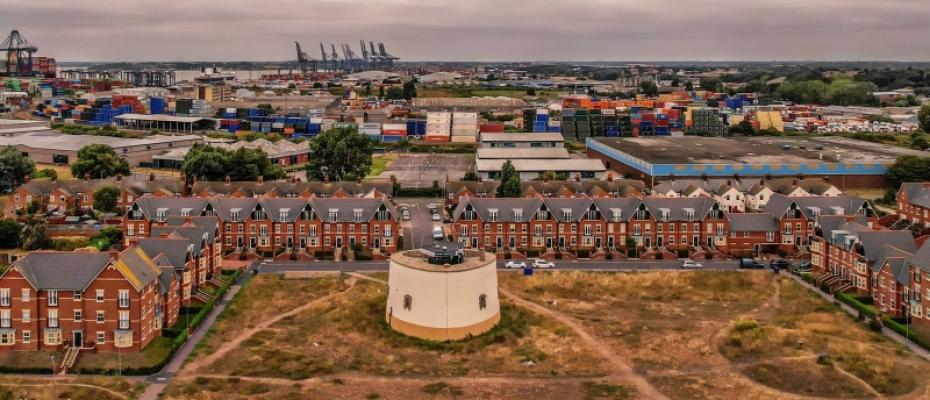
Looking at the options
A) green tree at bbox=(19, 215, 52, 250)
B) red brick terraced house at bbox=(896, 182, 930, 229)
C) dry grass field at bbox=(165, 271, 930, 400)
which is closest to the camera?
dry grass field at bbox=(165, 271, 930, 400)

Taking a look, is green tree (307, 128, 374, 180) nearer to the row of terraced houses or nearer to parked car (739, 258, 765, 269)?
parked car (739, 258, 765, 269)

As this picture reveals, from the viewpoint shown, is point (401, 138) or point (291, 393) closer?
point (291, 393)

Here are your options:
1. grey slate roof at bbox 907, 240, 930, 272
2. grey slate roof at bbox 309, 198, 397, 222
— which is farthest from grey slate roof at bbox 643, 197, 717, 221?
grey slate roof at bbox 309, 198, 397, 222

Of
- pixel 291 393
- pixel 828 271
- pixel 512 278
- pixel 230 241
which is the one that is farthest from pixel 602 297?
pixel 230 241

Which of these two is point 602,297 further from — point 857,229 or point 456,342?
point 857,229

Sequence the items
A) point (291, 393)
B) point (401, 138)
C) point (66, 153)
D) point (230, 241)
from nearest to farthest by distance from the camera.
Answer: point (291, 393) < point (230, 241) < point (66, 153) < point (401, 138)

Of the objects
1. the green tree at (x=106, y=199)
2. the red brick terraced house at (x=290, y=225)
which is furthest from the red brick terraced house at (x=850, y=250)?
the green tree at (x=106, y=199)
